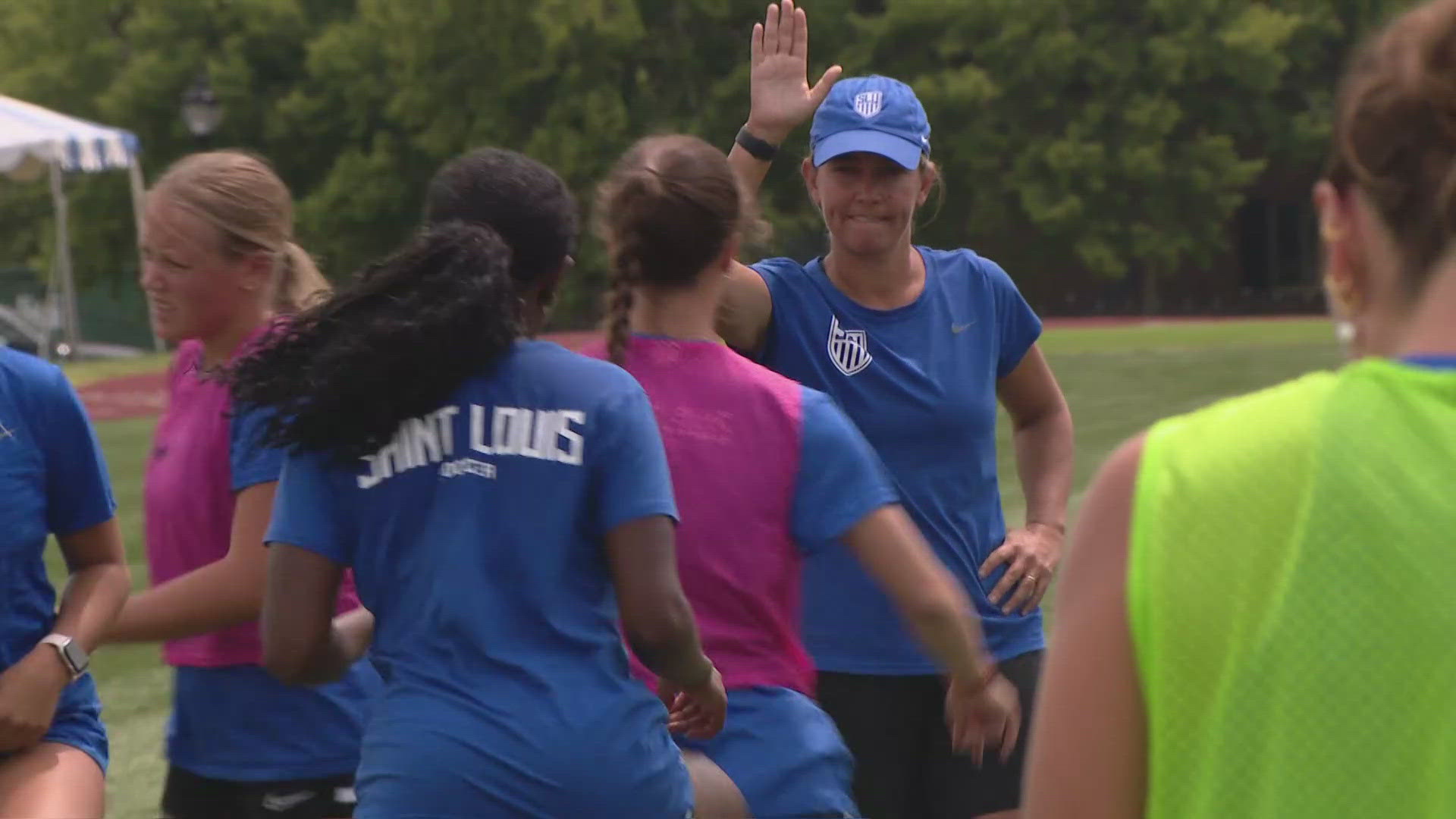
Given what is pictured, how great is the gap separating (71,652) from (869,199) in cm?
192

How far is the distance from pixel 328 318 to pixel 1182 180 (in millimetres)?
37136

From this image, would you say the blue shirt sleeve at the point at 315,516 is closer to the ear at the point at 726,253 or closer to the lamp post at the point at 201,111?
the ear at the point at 726,253

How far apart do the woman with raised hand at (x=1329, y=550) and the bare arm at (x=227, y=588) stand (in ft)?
7.01

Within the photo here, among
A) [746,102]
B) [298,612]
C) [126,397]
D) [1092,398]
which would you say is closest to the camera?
[298,612]

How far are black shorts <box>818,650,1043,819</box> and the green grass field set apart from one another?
319 cm

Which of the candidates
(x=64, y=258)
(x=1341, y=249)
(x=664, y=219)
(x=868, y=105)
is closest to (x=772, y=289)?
(x=868, y=105)

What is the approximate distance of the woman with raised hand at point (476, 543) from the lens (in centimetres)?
247

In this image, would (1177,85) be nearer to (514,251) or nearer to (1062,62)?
(1062,62)

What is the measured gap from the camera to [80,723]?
136 inches

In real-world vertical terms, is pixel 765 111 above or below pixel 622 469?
above

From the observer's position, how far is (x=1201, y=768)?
1.46 meters

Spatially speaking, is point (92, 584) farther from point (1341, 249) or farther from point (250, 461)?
point (1341, 249)

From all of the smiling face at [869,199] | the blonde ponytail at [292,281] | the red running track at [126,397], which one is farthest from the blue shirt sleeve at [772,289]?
the red running track at [126,397]

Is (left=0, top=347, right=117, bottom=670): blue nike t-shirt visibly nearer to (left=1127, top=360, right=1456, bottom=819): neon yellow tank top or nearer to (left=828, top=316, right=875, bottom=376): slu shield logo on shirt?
(left=828, top=316, right=875, bottom=376): slu shield logo on shirt
